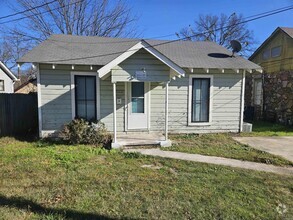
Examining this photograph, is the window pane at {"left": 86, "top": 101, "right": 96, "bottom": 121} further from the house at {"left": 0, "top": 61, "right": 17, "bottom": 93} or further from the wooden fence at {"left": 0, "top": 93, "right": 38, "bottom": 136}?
the house at {"left": 0, "top": 61, "right": 17, "bottom": 93}

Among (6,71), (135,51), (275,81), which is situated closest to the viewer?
(135,51)

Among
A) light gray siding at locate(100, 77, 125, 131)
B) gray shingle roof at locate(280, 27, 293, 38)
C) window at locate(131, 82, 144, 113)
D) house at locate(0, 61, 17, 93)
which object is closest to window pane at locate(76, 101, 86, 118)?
light gray siding at locate(100, 77, 125, 131)

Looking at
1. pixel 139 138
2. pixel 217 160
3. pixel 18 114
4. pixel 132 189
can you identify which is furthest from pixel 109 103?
pixel 132 189

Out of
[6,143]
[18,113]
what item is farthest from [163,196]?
[18,113]

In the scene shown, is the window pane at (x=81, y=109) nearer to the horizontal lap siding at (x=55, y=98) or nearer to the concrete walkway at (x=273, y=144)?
the horizontal lap siding at (x=55, y=98)

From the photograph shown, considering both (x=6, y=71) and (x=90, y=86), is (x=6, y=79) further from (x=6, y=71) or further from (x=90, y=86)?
(x=90, y=86)

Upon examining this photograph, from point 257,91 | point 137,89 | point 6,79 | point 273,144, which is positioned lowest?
point 273,144

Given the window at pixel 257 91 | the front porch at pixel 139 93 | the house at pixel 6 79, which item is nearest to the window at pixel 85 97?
the front porch at pixel 139 93

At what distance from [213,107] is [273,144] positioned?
2.56m

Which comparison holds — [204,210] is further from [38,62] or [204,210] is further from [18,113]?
[18,113]

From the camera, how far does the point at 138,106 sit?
892 cm

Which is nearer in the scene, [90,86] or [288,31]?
[90,86]

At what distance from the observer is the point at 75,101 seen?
8.42m

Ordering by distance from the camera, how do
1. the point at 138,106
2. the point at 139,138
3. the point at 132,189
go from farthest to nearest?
the point at 138,106 → the point at 139,138 → the point at 132,189
